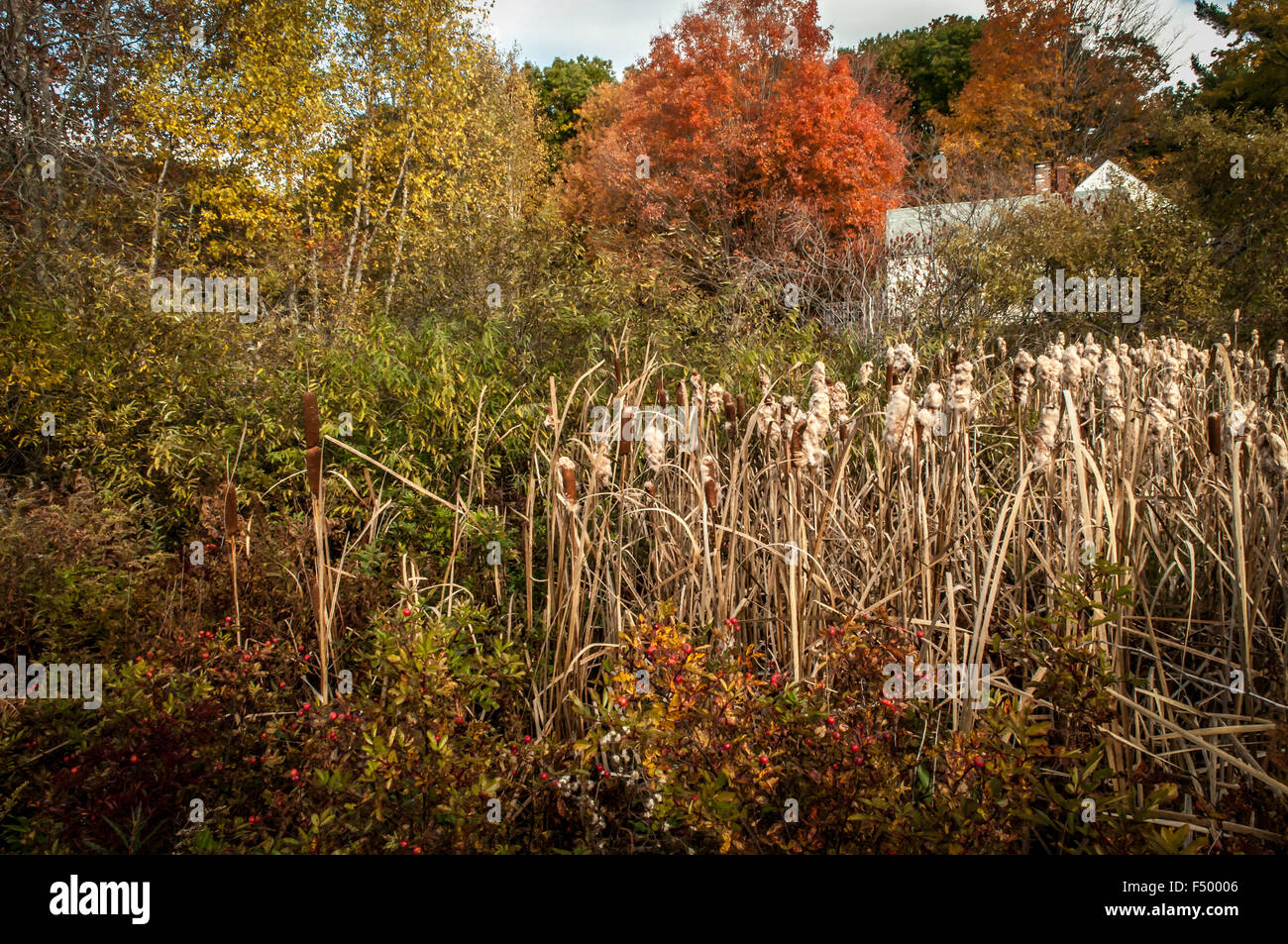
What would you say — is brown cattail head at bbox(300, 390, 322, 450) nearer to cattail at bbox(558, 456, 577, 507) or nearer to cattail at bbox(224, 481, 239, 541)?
cattail at bbox(224, 481, 239, 541)

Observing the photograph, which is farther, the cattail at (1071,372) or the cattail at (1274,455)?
the cattail at (1071,372)

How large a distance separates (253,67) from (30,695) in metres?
10.00

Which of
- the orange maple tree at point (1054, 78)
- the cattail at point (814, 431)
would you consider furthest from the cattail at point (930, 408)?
the orange maple tree at point (1054, 78)

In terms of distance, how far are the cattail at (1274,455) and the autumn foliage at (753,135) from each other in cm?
1220

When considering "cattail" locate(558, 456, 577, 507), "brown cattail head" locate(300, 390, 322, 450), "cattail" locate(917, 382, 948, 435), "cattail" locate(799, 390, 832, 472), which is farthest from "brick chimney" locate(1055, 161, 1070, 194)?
"brown cattail head" locate(300, 390, 322, 450)

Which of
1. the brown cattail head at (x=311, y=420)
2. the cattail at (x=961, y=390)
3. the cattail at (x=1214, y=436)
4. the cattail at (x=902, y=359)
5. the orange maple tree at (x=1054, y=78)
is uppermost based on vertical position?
the orange maple tree at (x=1054, y=78)

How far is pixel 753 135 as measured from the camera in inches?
569

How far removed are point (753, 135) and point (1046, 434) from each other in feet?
46.0

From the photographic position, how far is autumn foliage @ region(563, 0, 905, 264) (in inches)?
561

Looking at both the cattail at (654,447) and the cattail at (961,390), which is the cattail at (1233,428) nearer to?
the cattail at (961,390)

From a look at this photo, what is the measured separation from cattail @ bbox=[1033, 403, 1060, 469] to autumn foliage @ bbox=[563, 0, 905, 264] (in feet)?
39.4

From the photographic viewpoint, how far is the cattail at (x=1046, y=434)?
74.1 inches

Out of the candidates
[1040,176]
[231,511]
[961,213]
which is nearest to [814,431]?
[231,511]

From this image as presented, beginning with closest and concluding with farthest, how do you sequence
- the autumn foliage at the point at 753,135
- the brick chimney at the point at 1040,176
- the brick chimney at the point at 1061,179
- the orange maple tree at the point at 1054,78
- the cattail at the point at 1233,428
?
the cattail at the point at 1233,428 < the brick chimney at the point at 1040,176 < the autumn foliage at the point at 753,135 < the brick chimney at the point at 1061,179 < the orange maple tree at the point at 1054,78
